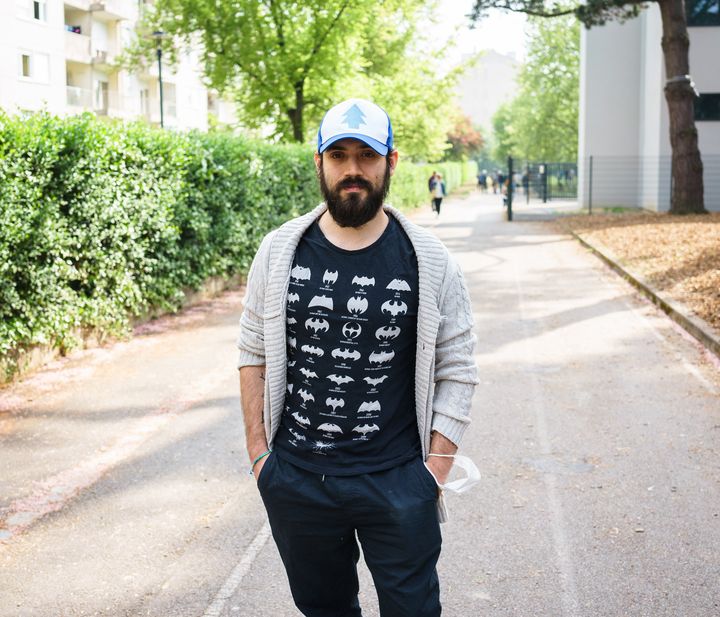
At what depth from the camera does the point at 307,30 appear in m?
23.4

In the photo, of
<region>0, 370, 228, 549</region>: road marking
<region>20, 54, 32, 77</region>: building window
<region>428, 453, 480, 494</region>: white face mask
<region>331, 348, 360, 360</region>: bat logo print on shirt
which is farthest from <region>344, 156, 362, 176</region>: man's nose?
<region>20, 54, 32, 77</region>: building window

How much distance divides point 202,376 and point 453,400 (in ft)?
22.0

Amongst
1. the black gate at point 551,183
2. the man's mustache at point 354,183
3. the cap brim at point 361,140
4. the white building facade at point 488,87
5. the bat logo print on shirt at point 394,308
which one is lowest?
the bat logo print on shirt at point 394,308

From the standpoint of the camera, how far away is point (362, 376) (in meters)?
2.78

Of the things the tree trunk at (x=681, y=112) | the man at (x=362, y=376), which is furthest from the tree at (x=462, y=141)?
the man at (x=362, y=376)

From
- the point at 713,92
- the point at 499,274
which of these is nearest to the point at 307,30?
the point at 499,274

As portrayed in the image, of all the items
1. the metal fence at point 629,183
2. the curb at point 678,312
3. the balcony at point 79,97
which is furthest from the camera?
the balcony at point 79,97

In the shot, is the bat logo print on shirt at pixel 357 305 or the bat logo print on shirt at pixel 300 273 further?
the bat logo print on shirt at pixel 300 273

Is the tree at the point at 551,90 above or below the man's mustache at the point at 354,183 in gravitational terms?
above

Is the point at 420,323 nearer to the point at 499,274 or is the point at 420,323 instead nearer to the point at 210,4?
the point at 499,274

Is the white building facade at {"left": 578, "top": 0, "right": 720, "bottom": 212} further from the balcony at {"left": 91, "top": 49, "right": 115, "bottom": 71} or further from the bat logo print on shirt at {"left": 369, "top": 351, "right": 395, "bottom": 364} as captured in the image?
the bat logo print on shirt at {"left": 369, "top": 351, "right": 395, "bottom": 364}

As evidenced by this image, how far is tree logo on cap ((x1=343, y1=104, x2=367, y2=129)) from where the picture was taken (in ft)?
8.99

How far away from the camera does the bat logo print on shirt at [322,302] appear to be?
2.77 meters

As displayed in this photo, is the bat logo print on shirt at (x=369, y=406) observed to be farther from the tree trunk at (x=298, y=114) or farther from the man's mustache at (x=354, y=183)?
the tree trunk at (x=298, y=114)
